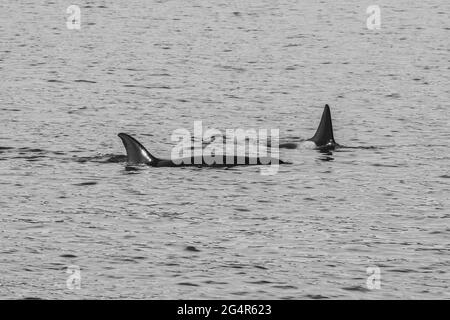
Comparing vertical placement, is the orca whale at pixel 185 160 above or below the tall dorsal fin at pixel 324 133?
below

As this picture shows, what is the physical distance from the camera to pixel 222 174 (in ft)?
111

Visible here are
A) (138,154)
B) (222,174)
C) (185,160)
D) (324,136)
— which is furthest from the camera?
(324,136)

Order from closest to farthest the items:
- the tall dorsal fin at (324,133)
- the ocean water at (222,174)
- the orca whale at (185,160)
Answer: the ocean water at (222,174) → the orca whale at (185,160) → the tall dorsal fin at (324,133)

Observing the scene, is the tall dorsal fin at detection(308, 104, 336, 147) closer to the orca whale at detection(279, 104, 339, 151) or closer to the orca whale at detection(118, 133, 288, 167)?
the orca whale at detection(279, 104, 339, 151)

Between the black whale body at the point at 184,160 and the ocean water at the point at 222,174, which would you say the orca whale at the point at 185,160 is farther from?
the ocean water at the point at 222,174

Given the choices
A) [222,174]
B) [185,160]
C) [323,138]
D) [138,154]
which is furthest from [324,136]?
[138,154]

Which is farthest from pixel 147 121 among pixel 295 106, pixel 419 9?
pixel 419 9

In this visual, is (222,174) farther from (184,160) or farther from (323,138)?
(323,138)

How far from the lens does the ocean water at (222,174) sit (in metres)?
24.3

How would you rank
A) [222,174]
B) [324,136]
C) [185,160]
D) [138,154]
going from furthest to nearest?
[324,136] → [185,160] → [138,154] → [222,174]

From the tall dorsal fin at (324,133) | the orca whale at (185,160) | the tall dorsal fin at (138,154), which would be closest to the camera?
the tall dorsal fin at (138,154)

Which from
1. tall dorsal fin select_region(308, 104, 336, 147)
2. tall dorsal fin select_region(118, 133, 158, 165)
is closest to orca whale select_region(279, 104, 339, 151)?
tall dorsal fin select_region(308, 104, 336, 147)

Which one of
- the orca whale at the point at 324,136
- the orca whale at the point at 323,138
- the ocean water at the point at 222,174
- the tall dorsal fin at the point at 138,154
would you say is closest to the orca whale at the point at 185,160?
the tall dorsal fin at the point at 138,154

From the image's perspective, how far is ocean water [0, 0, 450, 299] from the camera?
24266 millimetres
